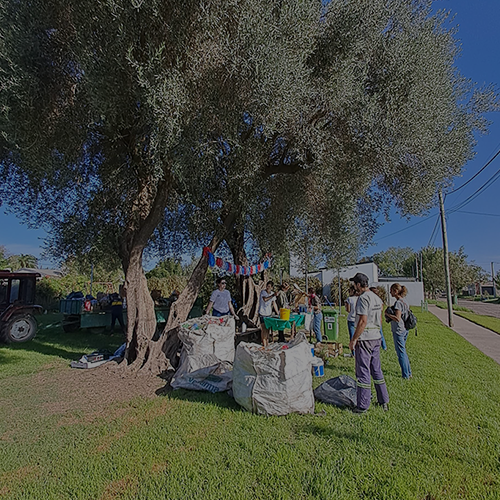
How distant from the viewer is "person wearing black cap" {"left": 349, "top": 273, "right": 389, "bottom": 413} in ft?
13.0

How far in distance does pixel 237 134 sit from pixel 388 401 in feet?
15.0

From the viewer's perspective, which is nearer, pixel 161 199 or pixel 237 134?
pixel 237 134

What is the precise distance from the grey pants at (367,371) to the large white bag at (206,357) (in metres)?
1.85

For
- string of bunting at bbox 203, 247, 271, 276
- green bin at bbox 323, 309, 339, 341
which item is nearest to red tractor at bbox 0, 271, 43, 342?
string of bunting at bbox 203, 247, 271, 276

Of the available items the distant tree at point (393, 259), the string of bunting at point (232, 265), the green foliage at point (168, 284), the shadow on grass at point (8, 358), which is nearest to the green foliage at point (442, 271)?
the distant tree at point (393, 259)

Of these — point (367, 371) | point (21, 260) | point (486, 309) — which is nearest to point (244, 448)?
point (367, 371)

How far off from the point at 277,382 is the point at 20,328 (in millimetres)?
9142

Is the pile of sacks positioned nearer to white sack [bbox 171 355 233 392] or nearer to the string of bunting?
white sack [bbox 171 355 233 392]

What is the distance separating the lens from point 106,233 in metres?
7.12

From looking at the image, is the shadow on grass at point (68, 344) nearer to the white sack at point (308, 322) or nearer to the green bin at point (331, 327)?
the white sack at point (308, 322)

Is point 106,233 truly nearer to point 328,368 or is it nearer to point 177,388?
point 177,388

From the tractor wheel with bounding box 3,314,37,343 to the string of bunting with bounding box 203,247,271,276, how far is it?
6.39m

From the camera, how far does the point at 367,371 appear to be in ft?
13.0

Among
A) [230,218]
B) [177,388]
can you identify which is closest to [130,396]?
[177,388]
